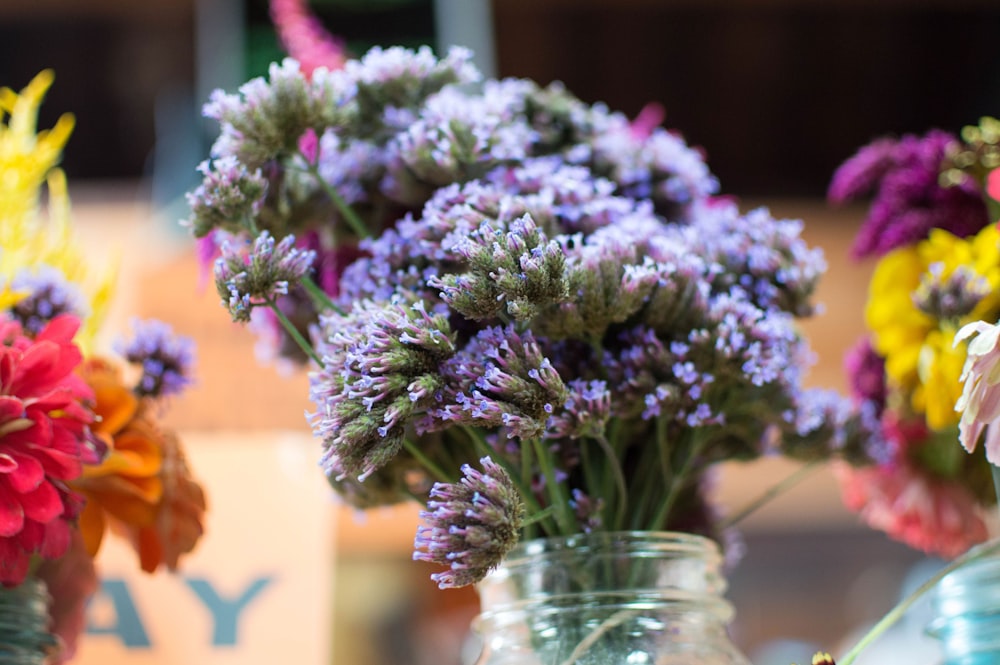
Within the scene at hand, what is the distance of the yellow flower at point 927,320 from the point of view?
46cm

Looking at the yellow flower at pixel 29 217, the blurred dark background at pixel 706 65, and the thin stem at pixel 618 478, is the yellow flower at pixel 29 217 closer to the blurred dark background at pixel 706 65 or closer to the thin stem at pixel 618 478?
the thin stem at pixel 618 478

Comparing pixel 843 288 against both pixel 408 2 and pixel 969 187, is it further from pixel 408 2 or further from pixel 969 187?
pixel 969 187

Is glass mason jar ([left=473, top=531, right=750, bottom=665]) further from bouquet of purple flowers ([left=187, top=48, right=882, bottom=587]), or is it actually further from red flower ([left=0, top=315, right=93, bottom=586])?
red flower ([left=0, top=315, right=93, bottom=586])

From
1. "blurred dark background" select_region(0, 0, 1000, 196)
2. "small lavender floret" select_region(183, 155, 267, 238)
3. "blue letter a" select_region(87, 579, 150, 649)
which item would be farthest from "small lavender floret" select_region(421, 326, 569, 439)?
"blurred dark background" select_region(0, 0, 1000, 196)

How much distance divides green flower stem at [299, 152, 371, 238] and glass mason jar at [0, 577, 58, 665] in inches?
7.9

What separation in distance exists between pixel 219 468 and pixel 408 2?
616 mm

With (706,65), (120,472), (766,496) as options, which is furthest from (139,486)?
(706,65)

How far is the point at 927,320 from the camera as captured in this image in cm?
49

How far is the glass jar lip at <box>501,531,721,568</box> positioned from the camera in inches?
15.9

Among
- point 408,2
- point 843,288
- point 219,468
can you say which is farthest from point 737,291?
point 843,288

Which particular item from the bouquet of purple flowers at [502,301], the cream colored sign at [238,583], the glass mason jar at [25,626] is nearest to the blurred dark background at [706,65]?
the cream colored sign at [238,583]

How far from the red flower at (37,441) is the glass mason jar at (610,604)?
6.7 inches

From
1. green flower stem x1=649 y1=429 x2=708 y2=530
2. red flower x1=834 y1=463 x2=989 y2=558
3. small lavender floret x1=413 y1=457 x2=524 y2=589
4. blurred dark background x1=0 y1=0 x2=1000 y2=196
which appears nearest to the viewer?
small lavender floret x1=413 y1=457 x2=524 y2=589

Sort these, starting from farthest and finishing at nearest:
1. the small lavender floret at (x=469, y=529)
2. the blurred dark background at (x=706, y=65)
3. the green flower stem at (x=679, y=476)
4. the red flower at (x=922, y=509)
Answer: the blurred dark background at (x=706, y=65), the red flower at (x=922, y=509), the green flower stem at (x=679, y=476), the small lavender floret at (x=469, y=529)
